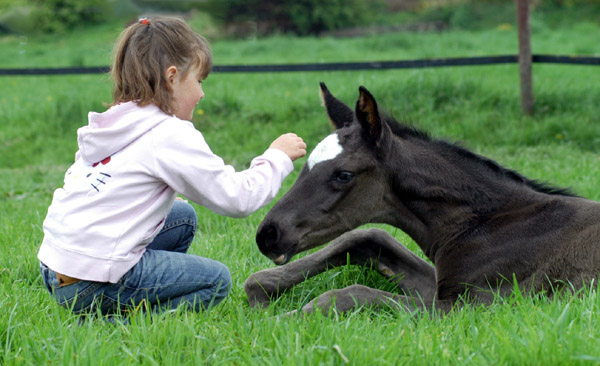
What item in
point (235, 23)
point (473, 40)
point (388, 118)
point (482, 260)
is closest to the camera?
point (482, 260)

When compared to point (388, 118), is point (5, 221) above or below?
below

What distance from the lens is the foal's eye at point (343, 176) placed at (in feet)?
11.1

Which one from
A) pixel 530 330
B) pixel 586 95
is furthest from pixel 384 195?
pixel 586 95

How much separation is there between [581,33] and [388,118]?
1669 centimetres

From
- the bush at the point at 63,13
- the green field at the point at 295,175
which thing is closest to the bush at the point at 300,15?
the green field at the point at 295,175

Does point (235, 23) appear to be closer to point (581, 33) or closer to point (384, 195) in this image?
point (581, 33)

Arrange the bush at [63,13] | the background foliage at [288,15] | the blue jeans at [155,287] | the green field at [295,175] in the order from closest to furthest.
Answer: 1. the green field at [295,175]
2. the blue jeans at [155,287]
3. the background foliage at [288,15]
4. the bush at [63,13]

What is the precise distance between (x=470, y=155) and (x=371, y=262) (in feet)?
2.73

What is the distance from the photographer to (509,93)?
938cm

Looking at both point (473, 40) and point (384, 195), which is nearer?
point (384, 195)

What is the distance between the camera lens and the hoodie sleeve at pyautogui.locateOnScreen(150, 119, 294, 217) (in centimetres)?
297

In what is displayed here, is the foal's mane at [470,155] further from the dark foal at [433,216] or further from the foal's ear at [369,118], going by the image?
the foal's ear at [369,118]

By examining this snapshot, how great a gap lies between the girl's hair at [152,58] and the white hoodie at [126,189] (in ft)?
0.25

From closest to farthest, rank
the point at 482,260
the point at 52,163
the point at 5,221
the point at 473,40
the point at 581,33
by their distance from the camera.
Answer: the point at 482,260
the point at 5,221
the point at 52,163
the point at 473,40
the point at 581,33
